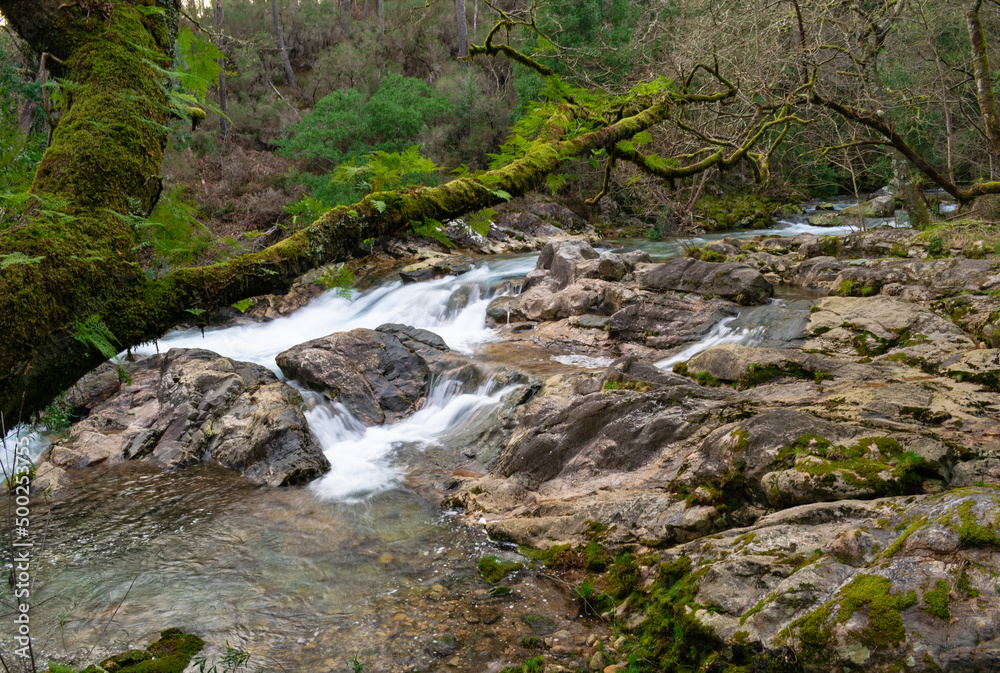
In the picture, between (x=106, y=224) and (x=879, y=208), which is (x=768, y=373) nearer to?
(x=106, y=224)

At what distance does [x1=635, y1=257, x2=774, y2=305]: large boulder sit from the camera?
1146cm

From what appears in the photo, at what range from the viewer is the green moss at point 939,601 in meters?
2.86

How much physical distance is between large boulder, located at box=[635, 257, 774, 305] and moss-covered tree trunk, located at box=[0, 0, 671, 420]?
9507 millimetres

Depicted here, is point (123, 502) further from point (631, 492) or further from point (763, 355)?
point (763, 355)

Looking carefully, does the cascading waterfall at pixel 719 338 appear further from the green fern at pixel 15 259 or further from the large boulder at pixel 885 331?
the green fern at pixel 15 259

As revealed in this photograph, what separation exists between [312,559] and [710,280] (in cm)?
913

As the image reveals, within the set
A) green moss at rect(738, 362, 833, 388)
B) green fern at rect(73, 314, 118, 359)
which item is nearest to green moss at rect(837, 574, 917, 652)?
green fern at rect(73, 314, 118, 359)

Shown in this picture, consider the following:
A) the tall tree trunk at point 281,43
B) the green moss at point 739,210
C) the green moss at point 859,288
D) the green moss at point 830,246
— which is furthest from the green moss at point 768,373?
the tall tree trunk at point 281,43

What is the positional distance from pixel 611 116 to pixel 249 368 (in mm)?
7618

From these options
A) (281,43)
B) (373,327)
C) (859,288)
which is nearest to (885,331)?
(859,288)

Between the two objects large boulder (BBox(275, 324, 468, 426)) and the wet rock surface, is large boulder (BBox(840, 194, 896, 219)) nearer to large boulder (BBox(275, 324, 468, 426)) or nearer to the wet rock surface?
the wet rock surface

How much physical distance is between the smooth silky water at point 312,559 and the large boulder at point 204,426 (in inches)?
11.4

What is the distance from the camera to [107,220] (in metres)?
2.28

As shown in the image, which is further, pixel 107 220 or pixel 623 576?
pixel 623 576
